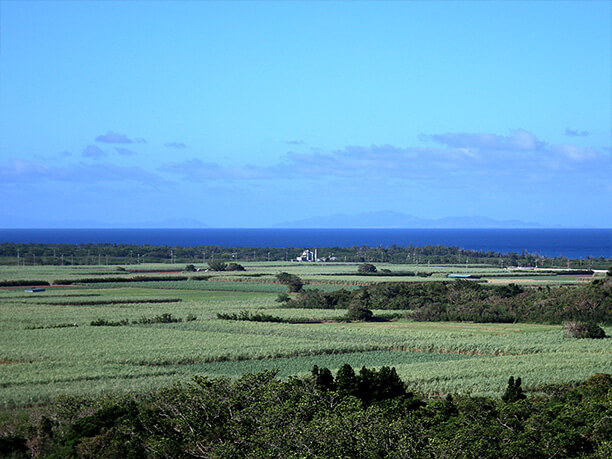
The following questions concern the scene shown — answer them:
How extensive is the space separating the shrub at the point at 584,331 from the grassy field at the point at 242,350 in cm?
165

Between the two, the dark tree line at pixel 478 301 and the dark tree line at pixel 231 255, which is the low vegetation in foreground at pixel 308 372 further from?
the dark tree line at pixel 231 255

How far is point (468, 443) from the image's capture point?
17031 millimetres

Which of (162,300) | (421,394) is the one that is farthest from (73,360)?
(162,300)

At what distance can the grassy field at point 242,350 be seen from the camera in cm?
3158

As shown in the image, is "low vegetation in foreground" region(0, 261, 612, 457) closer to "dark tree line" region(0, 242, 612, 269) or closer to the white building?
"dark tree line" region(0, 242, 612, 269)

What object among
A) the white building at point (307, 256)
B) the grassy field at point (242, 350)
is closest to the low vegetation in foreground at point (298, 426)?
the grassy field at point (242, 350)

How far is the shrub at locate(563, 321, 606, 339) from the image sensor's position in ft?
159

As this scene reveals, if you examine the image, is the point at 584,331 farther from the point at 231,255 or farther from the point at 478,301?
the point at 231,255

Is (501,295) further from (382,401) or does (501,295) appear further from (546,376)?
(382,401)

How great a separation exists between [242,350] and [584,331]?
22.7m

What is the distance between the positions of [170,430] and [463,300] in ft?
168

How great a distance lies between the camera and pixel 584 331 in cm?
4884

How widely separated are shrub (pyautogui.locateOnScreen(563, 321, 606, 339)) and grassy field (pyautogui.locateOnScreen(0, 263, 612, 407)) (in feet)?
5.41

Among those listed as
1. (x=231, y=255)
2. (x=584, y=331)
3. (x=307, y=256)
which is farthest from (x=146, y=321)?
(x=231, y=255)
